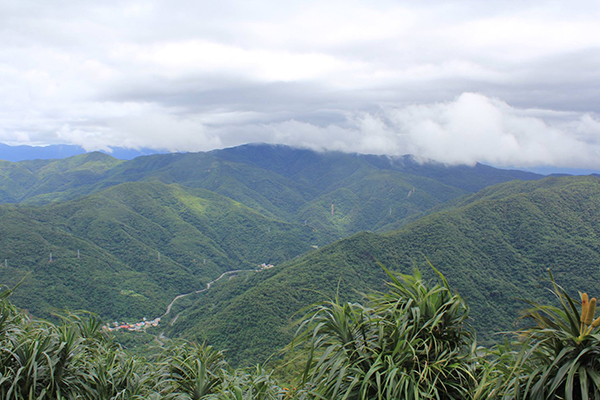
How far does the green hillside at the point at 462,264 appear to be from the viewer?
70.7 meters

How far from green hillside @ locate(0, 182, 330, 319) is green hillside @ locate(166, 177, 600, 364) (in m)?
25.8

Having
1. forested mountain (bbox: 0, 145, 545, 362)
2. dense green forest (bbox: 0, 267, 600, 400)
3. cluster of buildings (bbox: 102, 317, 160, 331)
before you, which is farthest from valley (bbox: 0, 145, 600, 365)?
dense green forest (bbox: 0, 267, 600, 400)

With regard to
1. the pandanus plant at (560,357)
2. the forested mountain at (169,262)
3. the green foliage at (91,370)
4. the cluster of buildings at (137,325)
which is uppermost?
the pandanus plant at (560,357)

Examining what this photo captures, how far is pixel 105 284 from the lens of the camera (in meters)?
112

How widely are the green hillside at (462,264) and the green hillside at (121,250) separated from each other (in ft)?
84.8

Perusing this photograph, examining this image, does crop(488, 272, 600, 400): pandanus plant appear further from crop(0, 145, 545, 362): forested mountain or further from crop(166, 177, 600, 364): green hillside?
crop(166, 177, 600, 364): green hillside

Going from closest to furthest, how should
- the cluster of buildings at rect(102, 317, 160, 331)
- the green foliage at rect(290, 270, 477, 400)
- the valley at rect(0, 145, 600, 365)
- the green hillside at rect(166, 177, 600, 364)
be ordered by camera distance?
1. the green foliage at rect(290, 270, 477, 400)
2. the green hillside at rect(166, 177, 600, 364)
3. the valley at rect(0, 145, 600, 365)
4. the cluster of buildings at rect(102, 317, 160, 331)

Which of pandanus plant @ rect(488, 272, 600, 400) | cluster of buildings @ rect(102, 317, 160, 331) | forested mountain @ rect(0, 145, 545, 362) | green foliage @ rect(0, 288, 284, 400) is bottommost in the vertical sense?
cluster of buildings @ rect(102, 317, 160, 331)

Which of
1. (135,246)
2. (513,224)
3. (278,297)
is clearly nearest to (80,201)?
(135,246)

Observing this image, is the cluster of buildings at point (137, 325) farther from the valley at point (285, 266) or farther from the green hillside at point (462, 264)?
the green hillside at point (462, 264)

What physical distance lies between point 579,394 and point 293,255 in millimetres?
181044

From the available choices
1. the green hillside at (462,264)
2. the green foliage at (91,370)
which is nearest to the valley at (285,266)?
the green hillside at (462,264)

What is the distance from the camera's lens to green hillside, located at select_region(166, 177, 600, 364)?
7069 cm

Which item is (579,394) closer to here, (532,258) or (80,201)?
(532,258)
